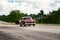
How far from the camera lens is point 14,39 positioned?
16.3 metres

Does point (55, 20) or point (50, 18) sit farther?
point (50, 18)

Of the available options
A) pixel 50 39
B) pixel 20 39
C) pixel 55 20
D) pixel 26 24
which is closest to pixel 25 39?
pixel 20 39

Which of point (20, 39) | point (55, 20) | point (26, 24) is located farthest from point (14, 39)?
point (55, 20)

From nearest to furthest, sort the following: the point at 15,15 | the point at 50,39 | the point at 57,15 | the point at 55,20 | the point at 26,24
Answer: the point at 50,39 < the point at 26,24 < the point at 55,20 < the point at 57,15 < the point at 15,15

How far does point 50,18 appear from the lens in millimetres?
75375

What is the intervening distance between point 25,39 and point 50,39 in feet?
5.62

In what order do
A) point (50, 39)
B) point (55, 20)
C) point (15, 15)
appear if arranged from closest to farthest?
1. point (50, 39)
2. point (55, 20)
3. point (15, 15)

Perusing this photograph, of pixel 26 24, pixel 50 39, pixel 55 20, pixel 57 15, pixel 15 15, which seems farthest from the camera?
pixel 15 15

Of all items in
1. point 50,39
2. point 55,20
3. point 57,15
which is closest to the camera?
point 50,39

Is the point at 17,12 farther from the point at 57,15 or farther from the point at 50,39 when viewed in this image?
the point at 50,39

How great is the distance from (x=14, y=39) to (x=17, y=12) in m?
106

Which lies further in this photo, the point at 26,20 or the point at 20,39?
the point at 26,20

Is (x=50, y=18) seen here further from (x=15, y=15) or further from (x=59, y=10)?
(x=15, y=15)

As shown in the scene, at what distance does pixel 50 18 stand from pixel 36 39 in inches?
2360
